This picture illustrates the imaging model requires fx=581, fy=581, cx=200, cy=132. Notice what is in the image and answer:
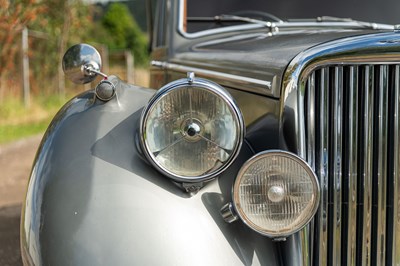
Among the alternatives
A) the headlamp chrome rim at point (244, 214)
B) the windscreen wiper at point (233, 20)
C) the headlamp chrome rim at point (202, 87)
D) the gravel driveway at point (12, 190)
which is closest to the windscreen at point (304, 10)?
the windscreen wiper at point (233, 20)

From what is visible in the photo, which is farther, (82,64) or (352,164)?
(82,64)

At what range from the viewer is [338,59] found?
1.84m

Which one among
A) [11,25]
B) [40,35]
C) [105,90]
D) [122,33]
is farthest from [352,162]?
[122,33]

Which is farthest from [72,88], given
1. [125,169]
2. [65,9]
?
[125,169]

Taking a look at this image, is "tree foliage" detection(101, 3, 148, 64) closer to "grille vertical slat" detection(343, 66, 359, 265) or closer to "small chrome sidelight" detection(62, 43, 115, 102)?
"small chrome sidelight" detection(62, 43, 115, 102)

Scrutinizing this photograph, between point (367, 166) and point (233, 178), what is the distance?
44 centimetres

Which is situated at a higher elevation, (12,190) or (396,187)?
(396,187)

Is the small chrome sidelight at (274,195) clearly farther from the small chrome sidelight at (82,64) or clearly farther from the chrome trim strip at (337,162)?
the small chrome sidelight at (82,64)

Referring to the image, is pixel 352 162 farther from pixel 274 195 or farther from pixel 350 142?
pixel 274 195

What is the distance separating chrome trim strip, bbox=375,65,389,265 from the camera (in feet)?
6.09

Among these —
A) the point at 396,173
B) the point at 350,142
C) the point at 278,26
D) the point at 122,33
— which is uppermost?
the point at 278,26

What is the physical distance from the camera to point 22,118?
11.0 meters

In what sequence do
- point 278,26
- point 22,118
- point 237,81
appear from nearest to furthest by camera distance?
point 237,81
point 278,26
point 22,118

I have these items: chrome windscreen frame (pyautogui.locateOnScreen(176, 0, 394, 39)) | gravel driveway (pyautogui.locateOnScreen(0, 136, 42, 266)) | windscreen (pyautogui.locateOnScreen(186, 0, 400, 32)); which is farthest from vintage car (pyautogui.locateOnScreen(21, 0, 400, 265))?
gravel driveway (pyautogui.locateOnScreen(0, 136, 42, 266))
